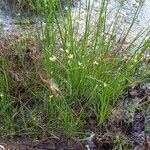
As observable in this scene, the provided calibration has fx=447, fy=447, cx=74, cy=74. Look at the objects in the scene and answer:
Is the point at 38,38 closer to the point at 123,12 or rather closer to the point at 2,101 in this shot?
the point at 2,101

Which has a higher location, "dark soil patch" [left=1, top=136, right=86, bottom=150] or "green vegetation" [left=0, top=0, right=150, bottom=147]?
"green vegetation" [left=0, top=0, right=150, bottom=147]

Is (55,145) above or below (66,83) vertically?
below

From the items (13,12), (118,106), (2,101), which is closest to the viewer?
(2,101)

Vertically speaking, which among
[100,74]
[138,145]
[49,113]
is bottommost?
[138,145]

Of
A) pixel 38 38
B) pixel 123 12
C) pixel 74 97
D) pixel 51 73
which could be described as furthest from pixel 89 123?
pixel 123 12

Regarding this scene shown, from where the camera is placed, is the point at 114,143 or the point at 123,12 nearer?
the point at 114,143

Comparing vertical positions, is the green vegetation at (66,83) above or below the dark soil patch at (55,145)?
above

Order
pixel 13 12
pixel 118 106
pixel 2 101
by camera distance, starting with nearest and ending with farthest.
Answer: pixel 2 101 → pixel 118 106 → pixel 13 12

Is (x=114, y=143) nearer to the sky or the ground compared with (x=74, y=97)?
nearer to the ground
